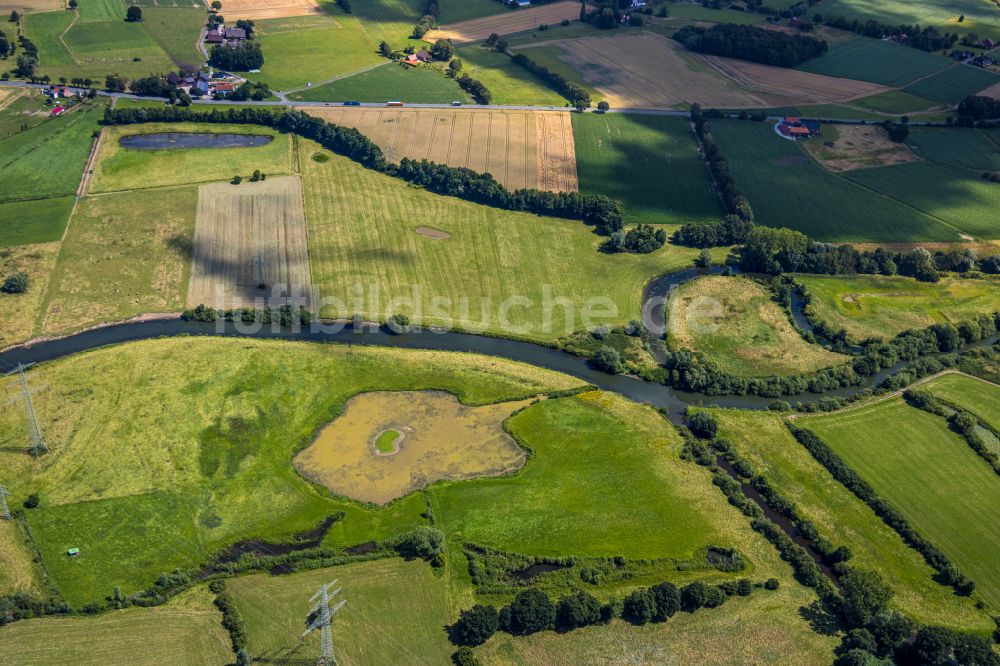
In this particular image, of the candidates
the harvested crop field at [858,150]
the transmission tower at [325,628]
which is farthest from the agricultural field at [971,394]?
the transmission tower at [325,628]

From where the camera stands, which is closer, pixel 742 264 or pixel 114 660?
pixel 114 660

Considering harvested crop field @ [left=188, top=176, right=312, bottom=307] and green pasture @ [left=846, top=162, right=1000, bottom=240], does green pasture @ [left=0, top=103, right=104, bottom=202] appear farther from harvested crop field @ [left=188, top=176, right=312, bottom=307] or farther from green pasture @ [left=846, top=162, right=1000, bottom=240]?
green pasture @ [left=846, top=162, right=1000, bottom=240]

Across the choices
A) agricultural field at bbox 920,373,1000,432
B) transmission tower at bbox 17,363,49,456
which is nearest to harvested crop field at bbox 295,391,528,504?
transmission tower at bbox 17,363,49,456

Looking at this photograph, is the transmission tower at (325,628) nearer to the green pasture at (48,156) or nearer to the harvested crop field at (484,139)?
the harvested crop field at (484,139)

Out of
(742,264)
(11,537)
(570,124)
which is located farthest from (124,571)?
(570,124)

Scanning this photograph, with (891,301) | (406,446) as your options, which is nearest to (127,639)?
(406,446)

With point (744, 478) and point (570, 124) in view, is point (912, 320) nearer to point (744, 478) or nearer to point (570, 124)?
point (744, 478)

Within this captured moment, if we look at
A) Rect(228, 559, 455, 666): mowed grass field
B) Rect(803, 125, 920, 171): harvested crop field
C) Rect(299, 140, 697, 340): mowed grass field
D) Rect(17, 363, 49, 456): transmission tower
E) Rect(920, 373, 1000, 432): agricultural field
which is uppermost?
Rect(803, 125, 920, 171): harvested crop field
